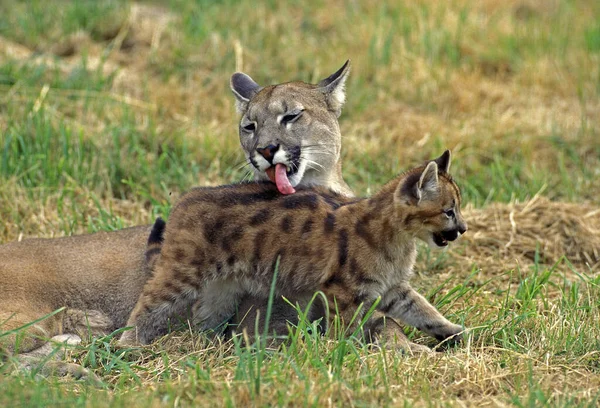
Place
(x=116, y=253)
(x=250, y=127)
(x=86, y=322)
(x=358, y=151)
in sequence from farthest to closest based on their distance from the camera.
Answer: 1. (x=358, y=151)
2. (x=250, y=127)
3. (x=116, y=253)
4. (x=86, y=322)

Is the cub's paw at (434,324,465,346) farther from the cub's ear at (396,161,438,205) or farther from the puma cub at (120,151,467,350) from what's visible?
the cub's ear at (396,161,438,205)

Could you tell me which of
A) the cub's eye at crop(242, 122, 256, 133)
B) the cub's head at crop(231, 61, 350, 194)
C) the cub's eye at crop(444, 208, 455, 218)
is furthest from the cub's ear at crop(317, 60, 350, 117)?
the cub's eye at crop(444, 208, 455, 218)

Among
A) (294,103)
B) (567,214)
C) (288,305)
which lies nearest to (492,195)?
(567,214)

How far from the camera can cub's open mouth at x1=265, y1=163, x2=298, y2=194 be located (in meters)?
6.59

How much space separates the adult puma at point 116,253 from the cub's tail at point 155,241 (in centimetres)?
13

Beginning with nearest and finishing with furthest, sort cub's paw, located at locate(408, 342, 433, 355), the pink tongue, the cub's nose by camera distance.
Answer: cub's paw, located at locate(408, 342, 433, 355) → the pink tongue → the cub's nose

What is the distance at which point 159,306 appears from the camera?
21.3 ft

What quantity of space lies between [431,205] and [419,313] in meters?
0.81

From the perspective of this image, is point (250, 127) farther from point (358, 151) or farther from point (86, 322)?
point (358, 151)

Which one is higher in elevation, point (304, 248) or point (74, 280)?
point (304, 248)

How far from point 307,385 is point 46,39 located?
7.95 metres

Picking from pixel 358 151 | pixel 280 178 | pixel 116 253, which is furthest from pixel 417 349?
pixel 358 151

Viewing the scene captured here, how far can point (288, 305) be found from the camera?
6.62m

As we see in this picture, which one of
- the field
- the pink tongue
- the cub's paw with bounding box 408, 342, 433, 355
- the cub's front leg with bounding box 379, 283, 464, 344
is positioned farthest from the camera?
the pink tongue
